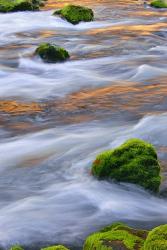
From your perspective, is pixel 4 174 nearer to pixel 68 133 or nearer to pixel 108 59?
pixel 68 133

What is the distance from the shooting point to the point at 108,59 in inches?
492

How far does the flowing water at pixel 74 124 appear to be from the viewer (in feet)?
17.4

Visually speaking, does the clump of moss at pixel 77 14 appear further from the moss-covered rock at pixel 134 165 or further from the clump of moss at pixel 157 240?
the clump of moss at pixel 157 240

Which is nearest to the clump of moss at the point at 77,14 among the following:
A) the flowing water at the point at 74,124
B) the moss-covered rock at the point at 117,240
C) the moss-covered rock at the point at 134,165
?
the flowing water at the point at 74,124

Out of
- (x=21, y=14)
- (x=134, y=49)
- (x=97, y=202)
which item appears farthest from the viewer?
(x=21, y=14)

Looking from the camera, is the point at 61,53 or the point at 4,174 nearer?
the point at 4,174

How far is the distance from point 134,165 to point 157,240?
5.62 ft

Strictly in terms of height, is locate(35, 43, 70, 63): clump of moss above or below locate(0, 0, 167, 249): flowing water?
above

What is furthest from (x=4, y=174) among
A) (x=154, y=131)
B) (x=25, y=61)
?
(x=25, y=61)

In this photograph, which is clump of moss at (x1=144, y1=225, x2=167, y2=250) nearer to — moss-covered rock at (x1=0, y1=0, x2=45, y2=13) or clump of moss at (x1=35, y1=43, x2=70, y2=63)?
Answer: clump of moss at (x1=35, y1=43, x2=70, y2=63)

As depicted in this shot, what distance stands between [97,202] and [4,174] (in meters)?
1.38

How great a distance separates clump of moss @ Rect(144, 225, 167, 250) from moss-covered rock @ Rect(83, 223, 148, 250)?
164 mm

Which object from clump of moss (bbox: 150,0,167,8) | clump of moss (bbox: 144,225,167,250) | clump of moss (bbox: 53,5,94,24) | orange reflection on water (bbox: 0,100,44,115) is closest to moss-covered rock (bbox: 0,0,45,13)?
clump of moss (bbox: 53,5,94,24)

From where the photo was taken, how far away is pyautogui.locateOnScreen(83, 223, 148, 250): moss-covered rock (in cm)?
411
